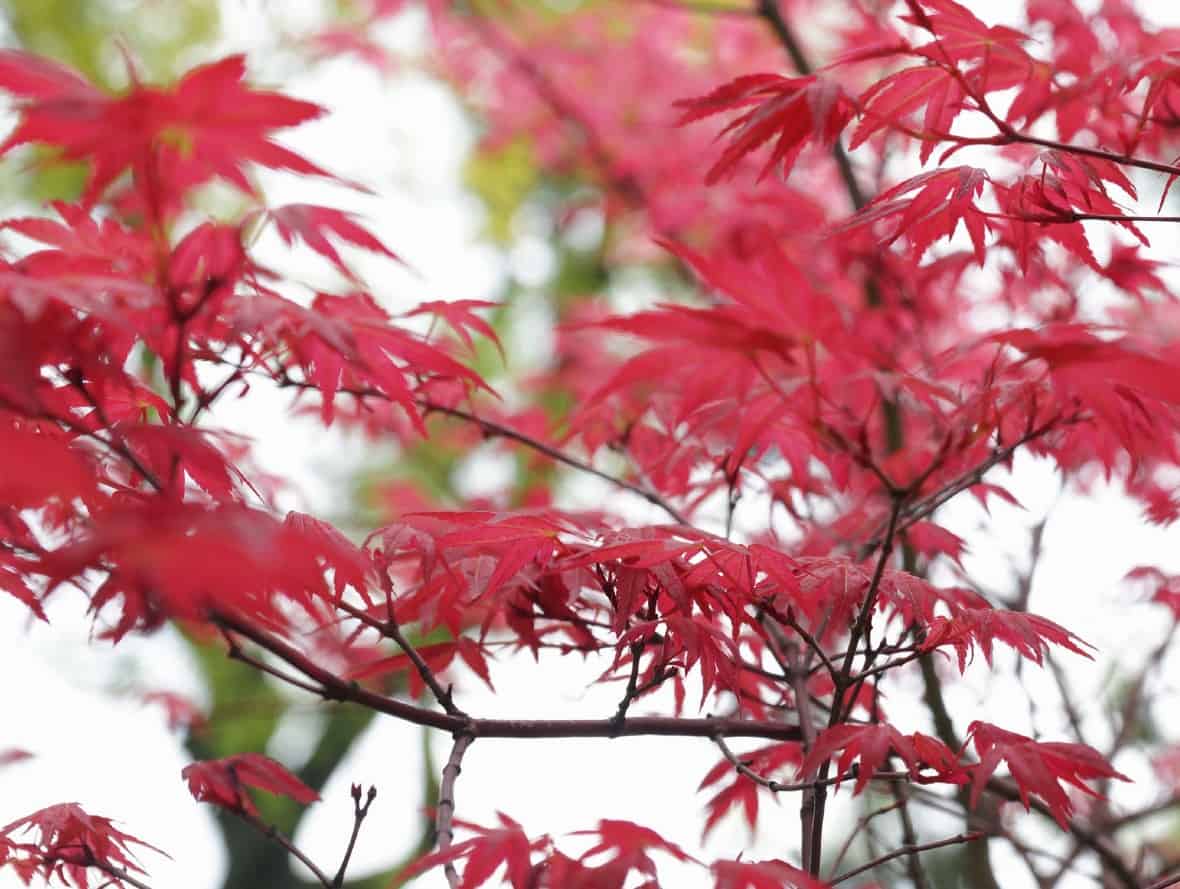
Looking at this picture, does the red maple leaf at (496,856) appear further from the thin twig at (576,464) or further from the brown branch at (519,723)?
the thin twig at (576,464)

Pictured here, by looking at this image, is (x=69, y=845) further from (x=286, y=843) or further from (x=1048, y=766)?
(x=1048, y=766)

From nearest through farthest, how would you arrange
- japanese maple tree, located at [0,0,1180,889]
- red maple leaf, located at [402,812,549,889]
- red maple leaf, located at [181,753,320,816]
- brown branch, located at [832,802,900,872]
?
japanese maple tree, located at [0,0,1180,889]
red maple leaf, located at [402,812,549,889]
brown branch, located at [832,802,900,872]
red maple leaf, located at [181,753,320,816]

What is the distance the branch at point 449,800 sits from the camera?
0.69 m

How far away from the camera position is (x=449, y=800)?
A: 75cm

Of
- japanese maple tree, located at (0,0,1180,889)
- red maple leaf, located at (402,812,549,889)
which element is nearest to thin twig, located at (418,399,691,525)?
japanese maple tree, located at (0,0,1180,889)

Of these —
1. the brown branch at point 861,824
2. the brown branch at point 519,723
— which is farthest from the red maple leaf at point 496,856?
the brown branch at point 861,824

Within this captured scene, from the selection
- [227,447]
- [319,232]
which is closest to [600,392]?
[319,232]

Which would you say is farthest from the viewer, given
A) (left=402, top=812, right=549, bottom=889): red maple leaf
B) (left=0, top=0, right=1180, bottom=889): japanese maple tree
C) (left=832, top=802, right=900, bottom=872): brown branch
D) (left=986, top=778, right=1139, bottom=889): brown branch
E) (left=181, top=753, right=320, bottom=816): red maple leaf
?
(left=986, top=778, right=1139, bottom=889): brown branch

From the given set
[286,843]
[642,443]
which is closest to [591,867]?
[286,843]

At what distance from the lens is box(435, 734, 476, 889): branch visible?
0.69 meters

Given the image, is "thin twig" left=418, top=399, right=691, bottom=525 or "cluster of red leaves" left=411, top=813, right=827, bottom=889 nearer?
"cluster of red leaves" left=411, top=813, right=827, bottom=889

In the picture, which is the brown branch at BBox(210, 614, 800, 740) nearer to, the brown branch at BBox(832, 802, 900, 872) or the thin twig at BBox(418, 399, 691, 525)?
the brown branch at BBox(832, 802, 900, 872)

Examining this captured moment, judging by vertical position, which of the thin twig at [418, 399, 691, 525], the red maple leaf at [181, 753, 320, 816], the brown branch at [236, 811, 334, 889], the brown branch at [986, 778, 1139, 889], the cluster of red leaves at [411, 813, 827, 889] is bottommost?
the cluster of red leaves at [411, 813, 827, 889]

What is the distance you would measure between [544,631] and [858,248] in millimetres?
988
